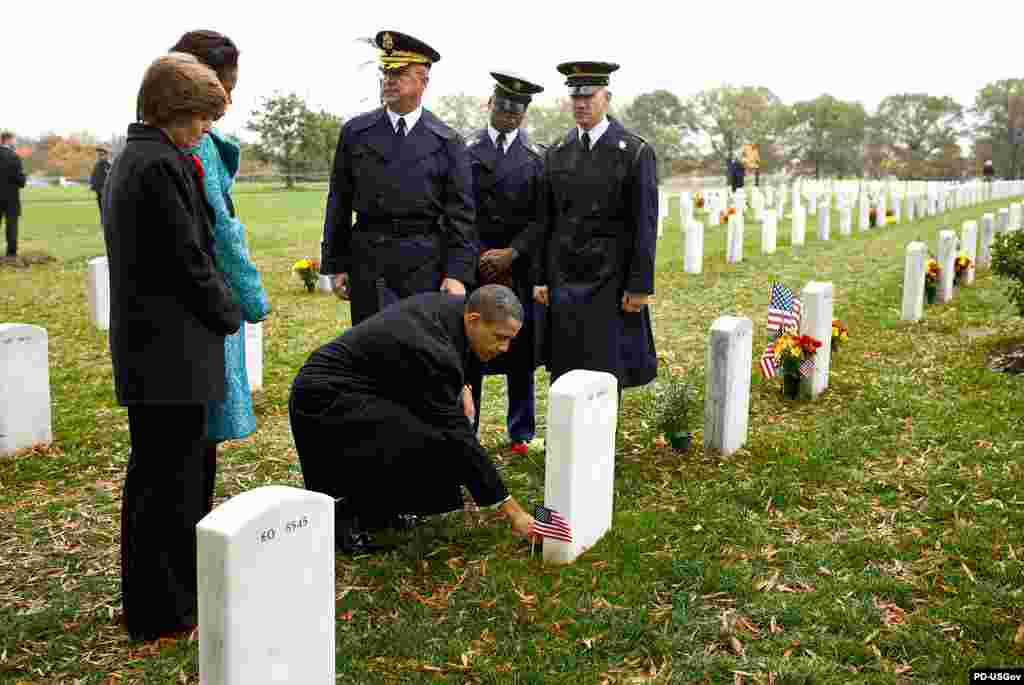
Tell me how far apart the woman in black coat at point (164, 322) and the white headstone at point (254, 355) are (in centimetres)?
414

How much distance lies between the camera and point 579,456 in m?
4.74

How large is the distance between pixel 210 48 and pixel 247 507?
2339 millimetres

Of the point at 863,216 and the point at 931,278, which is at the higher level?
the point at 863,216

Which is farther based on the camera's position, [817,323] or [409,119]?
[817,323]

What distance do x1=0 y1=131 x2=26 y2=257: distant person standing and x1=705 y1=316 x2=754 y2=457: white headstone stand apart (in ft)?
49.3

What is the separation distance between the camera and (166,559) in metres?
4.11

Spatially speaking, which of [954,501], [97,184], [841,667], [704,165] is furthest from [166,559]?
[704,165]

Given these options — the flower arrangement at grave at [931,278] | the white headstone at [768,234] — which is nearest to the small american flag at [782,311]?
the flower arrangement at grave at [931,278]

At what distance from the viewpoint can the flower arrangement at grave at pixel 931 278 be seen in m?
12.2

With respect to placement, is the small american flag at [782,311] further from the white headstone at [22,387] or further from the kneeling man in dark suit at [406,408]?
the white headstone at [22,387]

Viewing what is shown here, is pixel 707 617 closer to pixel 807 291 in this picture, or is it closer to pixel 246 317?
pixel 246 317

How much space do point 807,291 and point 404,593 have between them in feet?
16.0

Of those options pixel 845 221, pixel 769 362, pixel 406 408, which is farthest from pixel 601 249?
pixel 845 221

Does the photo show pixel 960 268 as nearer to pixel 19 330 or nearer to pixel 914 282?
pixel 914 282
